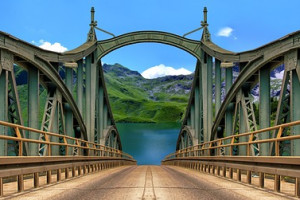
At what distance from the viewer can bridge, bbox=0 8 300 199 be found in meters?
8.83

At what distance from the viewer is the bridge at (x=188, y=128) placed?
348 inches

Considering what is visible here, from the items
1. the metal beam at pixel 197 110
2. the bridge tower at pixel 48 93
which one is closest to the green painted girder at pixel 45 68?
the bridge tower at pixel 48 93

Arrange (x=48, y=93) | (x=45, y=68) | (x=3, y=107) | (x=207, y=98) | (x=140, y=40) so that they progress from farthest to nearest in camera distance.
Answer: (x=140, y=40)
(x=207, y=98)
(x=48, y=93)
(x=45, y=68)
(x=3, y=107)

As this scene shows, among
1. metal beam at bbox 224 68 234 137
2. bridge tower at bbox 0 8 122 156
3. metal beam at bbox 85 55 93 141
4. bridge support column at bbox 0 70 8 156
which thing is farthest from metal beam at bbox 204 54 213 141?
bridge support column at bbox 0 70 8 156

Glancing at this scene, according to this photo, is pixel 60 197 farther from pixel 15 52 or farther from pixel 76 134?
pixel 76 134

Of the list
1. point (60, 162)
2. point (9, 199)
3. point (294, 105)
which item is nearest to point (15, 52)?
point (60, 162)

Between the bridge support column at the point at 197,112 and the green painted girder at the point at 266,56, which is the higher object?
the green painted girder at the point at 266,56

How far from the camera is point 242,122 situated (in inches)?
851

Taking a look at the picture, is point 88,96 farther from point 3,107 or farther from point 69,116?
point 3,107

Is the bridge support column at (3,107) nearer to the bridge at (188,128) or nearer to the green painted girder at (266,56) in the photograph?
the bridge at (188,128)

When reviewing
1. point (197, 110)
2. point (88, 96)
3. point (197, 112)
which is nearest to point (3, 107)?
point (88, 96)

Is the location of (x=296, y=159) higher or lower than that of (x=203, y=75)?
lower

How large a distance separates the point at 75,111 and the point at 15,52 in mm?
10466

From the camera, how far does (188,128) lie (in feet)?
131
